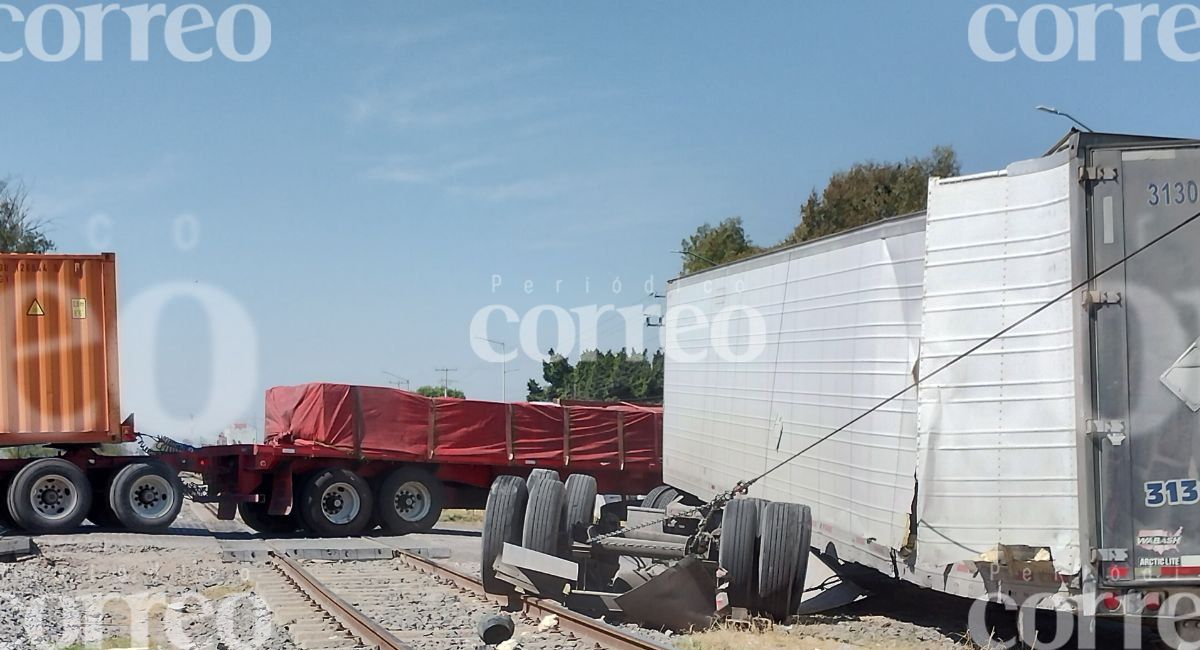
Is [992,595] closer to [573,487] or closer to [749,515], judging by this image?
[749,515]

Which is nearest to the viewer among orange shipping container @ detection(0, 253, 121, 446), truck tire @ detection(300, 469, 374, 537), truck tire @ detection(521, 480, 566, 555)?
truck tire @ detection(521, 480, 566, 555)

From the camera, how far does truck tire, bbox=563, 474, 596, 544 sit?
11945mm

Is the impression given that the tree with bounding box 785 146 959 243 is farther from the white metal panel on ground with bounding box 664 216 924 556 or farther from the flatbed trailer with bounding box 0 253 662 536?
the white metal panel on ground with bounding box 664 216 924 556

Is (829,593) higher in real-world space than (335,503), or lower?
higher

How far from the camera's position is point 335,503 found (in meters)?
20.9

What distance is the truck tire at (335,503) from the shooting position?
67.7 ft

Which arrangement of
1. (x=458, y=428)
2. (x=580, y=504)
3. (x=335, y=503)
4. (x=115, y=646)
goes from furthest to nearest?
(x=458, y=428), (x=335, y=503), (x=580, y=504), (x=115, y=646)

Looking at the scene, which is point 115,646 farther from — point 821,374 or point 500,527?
point 821,374

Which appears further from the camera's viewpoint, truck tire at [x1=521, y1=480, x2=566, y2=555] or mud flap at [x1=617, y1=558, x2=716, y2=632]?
truck tire at [x1=521, y1=480, x2=566, y2=555]

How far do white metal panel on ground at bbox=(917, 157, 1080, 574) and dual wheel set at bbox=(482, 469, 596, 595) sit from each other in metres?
3.51

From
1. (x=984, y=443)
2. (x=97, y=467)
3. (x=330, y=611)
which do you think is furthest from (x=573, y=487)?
(x=97, y=467)

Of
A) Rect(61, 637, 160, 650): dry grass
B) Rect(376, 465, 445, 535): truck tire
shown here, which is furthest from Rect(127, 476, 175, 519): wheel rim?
→ Rect(61, 637, 160, 650): dry grass

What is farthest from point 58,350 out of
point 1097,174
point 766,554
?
point 1097,174

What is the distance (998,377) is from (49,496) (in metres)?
15.0
